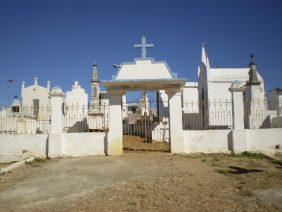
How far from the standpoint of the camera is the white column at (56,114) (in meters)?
12.8

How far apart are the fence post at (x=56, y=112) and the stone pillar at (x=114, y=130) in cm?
215

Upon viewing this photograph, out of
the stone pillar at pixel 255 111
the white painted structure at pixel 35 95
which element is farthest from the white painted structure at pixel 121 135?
the white painted structure at pixel 35 95

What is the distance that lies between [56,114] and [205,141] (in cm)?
651

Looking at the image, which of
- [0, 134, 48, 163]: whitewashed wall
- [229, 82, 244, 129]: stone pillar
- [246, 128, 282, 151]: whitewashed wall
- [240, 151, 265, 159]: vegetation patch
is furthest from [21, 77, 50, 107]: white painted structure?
[240, 151, 265, 159]: vegetation patch

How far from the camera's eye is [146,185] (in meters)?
7.23

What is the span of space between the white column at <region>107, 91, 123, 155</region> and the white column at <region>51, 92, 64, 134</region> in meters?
2.15

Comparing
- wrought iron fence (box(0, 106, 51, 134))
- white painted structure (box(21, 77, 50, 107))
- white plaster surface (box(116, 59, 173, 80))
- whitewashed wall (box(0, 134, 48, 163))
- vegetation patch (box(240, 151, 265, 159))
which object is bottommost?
vegetation patch (box(240, 151, 265, 159))

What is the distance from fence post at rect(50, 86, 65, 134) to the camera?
1282 centimetres

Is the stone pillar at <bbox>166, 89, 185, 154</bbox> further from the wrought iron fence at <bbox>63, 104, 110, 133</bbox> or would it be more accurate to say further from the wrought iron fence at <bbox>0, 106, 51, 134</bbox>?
the wrought iron fence at <bbox>0, 106, 51, 134</bbox>

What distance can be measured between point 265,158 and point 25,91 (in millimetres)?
30076

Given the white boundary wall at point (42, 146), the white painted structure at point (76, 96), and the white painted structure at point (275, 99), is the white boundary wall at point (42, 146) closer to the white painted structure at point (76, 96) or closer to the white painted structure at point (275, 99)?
the white painted structure at point (275, 99)

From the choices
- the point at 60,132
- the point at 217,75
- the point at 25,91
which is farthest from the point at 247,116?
the point at 25,91

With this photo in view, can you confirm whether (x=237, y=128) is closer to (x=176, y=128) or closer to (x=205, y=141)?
(x=205, y=141)

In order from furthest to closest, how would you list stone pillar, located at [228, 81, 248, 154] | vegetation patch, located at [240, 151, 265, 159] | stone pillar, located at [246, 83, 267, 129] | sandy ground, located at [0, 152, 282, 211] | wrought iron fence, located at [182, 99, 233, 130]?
1. wrought iron fence, located at [182, 99, 233, 130]
2. stone pillar, located at [246, 83, 267, 129]
3. stone pillar, located at [228, 81, 248, 154]
4. vegetation patch, located at [240, 151, 265, 159]
5. sandy ground, located at [0, 152, 282, 211]
